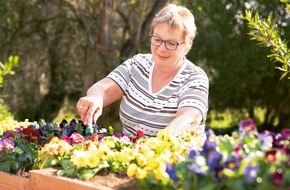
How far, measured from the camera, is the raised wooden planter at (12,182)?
266cm

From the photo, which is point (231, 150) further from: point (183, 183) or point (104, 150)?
point (104, 150)

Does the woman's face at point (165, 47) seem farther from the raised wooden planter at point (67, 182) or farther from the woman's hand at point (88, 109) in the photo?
the raised wooden planter at point (67, 182)

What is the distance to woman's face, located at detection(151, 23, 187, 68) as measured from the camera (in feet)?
11.5

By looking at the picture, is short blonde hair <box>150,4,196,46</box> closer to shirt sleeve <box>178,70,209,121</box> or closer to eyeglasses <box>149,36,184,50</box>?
eyeglasses <box>149,36,184,50</box>

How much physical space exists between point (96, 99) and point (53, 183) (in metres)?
1.15

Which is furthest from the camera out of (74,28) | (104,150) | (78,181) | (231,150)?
(74,28)

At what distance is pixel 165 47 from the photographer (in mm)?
3506

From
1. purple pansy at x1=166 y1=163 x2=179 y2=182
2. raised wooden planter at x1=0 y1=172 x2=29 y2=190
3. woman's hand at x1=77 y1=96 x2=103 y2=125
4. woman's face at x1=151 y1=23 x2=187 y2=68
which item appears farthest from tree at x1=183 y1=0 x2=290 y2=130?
purple pansy at x1=166 y1=163 x2=179 y2=182

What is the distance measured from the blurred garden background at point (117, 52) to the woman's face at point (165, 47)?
6.26 metres

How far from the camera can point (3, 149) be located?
9.97 feet

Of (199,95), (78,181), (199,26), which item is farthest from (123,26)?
(78,181)

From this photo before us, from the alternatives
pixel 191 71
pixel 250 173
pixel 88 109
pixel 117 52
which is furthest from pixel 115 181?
pixel 117 52

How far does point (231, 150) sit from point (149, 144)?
831 millimetres

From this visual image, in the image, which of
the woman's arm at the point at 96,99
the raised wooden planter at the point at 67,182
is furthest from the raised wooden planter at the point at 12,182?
the woman's arm at the point at 96,99
